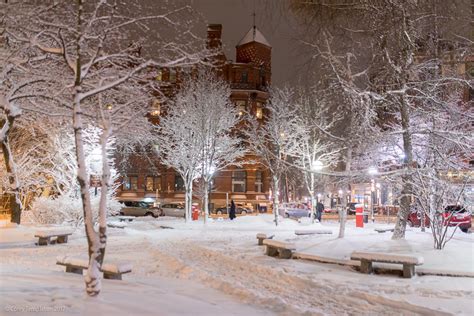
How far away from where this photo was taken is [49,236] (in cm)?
1903

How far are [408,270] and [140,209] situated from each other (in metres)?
35.8

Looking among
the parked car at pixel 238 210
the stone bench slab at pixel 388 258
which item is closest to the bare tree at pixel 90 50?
the stone bench slab at pixel 388 258

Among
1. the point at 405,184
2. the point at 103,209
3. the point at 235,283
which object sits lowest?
the point at 235,283

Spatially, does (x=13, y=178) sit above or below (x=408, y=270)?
above

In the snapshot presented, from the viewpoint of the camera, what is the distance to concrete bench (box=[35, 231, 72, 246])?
1880 cm

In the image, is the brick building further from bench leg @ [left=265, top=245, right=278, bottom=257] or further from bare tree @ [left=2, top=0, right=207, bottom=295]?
bare tree @ [left=2, top=0, right=207, bottom=295]

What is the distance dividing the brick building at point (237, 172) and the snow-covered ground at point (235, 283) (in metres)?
37.6

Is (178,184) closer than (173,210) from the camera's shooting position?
No

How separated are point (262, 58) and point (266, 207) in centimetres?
1827

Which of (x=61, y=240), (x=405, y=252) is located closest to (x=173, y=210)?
(x=61, y=240)

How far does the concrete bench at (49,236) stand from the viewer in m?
18.8

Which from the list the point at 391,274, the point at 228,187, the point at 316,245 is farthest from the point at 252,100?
the point at 391,274

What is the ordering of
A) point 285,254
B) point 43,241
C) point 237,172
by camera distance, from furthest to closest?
point 237,172 < point 43,241 < point 285,254

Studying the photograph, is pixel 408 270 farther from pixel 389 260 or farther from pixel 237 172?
pixel 237 172
